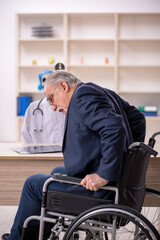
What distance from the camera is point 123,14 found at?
552cm

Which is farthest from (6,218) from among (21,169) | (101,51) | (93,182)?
(101,51)

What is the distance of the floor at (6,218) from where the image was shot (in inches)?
114

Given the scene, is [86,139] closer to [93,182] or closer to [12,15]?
[93,182]

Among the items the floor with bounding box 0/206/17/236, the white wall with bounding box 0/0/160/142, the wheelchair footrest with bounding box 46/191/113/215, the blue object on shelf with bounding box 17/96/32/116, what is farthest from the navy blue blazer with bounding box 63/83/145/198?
the white wall with bounding box 0/0/160/142

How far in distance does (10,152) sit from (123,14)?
3739 mm

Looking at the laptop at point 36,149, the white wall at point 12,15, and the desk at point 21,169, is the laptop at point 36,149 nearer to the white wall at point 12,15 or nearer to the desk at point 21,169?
the desk at point 21,169

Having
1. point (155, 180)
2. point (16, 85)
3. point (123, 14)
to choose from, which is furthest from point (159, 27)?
point (155, 180)

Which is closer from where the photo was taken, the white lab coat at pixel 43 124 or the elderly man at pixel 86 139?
the elderly man at pixel 86 139

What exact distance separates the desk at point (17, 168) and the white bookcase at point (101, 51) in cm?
329

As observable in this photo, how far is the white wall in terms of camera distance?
5.70 meters

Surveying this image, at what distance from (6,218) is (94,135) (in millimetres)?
1784

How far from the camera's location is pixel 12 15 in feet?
19.2

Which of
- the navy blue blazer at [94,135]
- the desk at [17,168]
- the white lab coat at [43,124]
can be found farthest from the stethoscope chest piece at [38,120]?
the navy blue blazer at [94,135]

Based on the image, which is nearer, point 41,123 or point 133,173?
point 133,173
